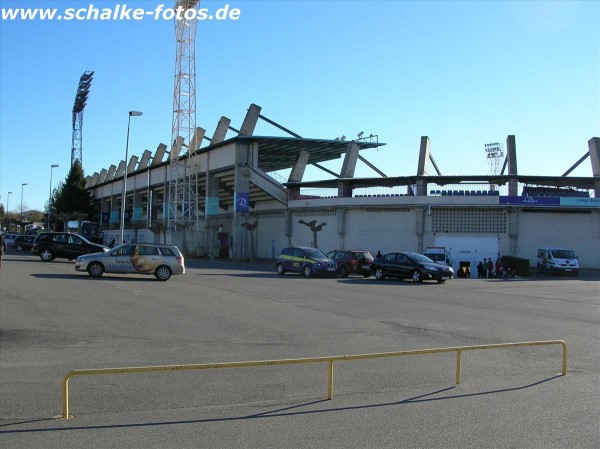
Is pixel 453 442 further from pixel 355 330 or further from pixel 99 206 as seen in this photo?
pixel 99 206

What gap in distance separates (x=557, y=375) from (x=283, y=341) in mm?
4719

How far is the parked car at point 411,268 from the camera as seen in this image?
95.8 ft

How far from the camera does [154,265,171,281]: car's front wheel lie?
2509 centimetres

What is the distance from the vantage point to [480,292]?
78.0 feet

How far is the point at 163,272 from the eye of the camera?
990 inches

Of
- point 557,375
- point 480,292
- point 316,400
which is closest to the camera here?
point 316,400

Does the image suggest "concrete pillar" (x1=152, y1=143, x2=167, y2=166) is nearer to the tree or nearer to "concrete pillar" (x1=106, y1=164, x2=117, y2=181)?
the tree

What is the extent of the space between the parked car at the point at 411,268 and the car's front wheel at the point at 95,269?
45.7 ft

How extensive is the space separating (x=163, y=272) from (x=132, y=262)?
1322mm

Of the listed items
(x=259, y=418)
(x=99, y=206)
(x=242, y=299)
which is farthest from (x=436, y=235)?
(x=99, y=206)

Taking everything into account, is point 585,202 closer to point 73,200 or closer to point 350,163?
point 350,163

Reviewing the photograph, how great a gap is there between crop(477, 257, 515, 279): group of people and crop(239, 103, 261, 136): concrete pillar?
88.4ft

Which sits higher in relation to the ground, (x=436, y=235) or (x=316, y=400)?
(x=436, y=235)

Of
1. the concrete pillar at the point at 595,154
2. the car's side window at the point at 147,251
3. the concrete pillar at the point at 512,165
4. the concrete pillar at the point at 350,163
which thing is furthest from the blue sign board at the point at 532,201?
the car's side window at the point at 147,251
